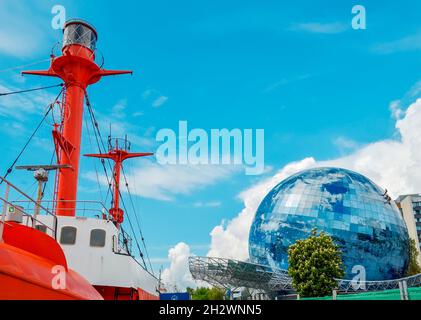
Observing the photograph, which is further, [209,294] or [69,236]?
[209,294]

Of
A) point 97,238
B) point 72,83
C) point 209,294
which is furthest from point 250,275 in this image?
point 209,294

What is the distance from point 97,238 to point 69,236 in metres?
1.06

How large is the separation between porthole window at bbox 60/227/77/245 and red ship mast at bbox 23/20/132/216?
418 centimetres

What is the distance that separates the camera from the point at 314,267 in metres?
30.6

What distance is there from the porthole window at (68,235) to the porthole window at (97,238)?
0.67m

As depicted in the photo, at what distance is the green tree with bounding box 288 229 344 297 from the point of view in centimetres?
3017

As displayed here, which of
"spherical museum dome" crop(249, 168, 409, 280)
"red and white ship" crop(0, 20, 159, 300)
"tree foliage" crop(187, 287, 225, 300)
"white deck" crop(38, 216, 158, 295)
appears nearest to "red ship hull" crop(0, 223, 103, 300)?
"red and white ship" crop(0, 20, 159, 300)

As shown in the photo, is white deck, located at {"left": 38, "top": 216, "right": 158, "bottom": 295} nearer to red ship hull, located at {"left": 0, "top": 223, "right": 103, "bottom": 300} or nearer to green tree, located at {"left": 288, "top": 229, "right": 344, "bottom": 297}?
red ship hull, located at {"left": 0, "top": 223, "right": 103, "bottom": 300}

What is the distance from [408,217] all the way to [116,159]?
86951 millimetres

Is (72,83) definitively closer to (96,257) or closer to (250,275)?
(96,257)

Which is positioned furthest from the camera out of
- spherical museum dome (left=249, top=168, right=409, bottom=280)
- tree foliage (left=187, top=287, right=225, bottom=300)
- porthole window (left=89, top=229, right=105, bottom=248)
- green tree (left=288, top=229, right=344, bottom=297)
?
tree foliage (left=187, top=287, right=225, bottom=300)
